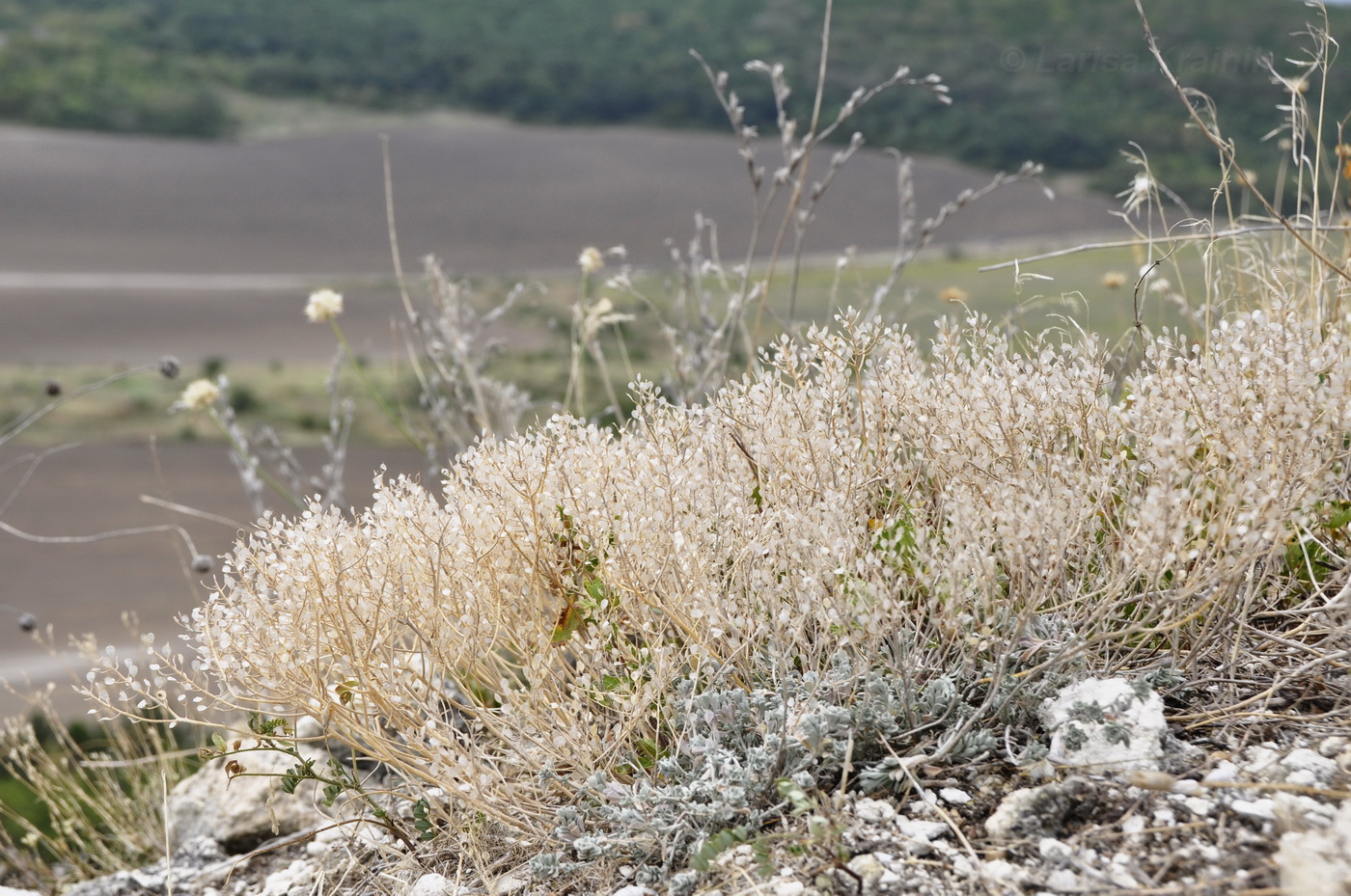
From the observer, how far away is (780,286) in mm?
14742

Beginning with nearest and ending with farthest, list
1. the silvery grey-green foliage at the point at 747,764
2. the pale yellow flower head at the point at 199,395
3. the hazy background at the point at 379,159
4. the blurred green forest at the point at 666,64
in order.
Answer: the silvery grey-green foliage at the point at 747,764
the pale yellow flower head at the point at 199,395
the hazy background at the point at 379,159
the blurred green forest at the point at 666,64

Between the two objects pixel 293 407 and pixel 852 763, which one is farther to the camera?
pixel 293 407

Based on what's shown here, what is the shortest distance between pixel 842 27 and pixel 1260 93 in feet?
46.7

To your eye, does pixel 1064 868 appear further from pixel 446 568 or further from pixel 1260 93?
pixel 1260 93

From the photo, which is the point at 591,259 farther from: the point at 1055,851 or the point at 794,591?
the point at 1055,851

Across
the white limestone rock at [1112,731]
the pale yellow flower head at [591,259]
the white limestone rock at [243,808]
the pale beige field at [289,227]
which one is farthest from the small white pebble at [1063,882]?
the pale beige field at [289,227]

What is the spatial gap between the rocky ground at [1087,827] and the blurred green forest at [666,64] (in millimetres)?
23865

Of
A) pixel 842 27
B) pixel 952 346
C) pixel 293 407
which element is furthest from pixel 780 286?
pixel 842 27

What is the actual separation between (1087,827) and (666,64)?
106 feet

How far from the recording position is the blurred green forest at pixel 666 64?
26.2m

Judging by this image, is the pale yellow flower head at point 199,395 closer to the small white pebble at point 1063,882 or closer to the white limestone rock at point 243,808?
the white limestone rock at point 243,808

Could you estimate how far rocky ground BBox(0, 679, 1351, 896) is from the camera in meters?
1.33

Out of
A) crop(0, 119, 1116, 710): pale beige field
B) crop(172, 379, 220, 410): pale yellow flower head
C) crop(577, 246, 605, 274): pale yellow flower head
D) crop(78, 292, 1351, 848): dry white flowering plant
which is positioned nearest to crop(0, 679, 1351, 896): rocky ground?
crop(78, 292, 1351, 848): dry white flowering plant

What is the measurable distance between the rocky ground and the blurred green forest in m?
23.9
